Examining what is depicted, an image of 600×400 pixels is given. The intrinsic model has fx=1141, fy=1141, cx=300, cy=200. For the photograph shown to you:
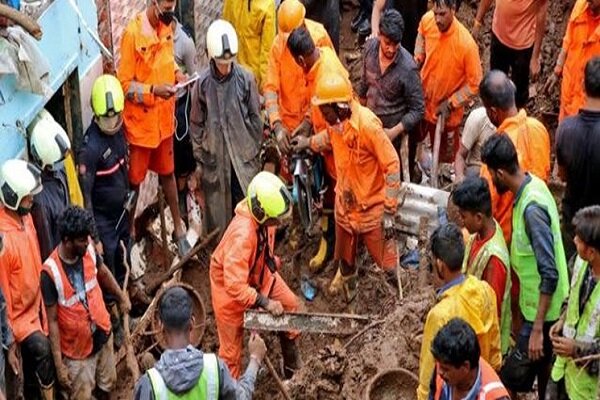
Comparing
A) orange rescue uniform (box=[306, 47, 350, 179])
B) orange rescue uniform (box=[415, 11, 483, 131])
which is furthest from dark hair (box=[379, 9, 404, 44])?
orange rescue uniform (box=[415, 11, 483, 131])

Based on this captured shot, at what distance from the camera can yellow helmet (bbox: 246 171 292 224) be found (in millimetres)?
7980

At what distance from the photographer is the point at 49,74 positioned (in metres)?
8.80

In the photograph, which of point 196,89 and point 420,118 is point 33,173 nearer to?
point 196,89

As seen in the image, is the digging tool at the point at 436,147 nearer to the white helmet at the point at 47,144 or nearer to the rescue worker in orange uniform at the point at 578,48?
the rescue worker in orange uniform at the point at 578,48

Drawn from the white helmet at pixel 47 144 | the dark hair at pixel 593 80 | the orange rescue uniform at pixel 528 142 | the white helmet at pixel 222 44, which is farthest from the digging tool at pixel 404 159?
the white helmet at pixel 47 144

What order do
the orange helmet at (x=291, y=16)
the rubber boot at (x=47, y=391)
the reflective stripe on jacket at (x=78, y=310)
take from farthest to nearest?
the orange helmet at (x=291, y=16) → the rubber boot at (x=47, y=391) → the reflective stripe on jacket at (x=78, y=310)

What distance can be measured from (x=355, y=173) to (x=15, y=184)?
9.15 feet

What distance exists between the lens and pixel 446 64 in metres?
9.87

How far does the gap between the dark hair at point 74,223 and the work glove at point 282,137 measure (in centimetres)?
289

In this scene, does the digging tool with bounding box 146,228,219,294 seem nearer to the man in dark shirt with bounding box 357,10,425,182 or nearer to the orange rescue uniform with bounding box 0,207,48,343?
the man in dark shirt with bounding box 357,10,425,182

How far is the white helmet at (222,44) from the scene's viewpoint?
9.52 metres

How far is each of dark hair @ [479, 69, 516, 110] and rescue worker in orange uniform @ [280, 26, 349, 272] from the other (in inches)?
70.3

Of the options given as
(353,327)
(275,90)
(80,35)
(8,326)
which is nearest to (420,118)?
(275,90)

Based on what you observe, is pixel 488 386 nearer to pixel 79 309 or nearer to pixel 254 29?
pixel 79 309
